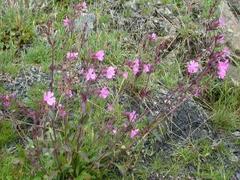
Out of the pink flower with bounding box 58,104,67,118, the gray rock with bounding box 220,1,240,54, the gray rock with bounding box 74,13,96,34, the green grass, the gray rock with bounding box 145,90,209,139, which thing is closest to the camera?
the pink flower with bounding box 58,104,67,118

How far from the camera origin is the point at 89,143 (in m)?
2.87

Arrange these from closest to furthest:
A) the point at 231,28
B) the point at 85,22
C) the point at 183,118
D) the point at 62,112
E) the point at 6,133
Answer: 1. the point at 62,112
2. the point at 6,133
3. the point at 183,118
4. the point at 85,22
5. the point at 231,28

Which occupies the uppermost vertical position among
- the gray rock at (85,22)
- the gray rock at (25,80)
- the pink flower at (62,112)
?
the pink flower at (62,112)

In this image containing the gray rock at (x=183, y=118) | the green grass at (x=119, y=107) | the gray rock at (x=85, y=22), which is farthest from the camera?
the gray rock at (x=85, y=22)

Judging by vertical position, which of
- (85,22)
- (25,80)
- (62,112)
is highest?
(62,112)

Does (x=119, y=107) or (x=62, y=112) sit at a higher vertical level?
(x=62, y=112)

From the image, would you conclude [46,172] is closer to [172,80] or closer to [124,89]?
[124,89]

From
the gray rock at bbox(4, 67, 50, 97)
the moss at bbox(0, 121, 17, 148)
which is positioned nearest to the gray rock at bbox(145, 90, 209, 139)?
the gray rock at bbox(4, 67, 50, 97)

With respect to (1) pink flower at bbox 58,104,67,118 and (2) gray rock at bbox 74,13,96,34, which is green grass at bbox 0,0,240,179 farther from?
(1) pink flower at bbox 58,104,67,118

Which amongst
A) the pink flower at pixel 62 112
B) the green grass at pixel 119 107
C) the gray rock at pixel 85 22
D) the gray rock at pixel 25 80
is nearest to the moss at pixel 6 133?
the green grass at pixel 119 107

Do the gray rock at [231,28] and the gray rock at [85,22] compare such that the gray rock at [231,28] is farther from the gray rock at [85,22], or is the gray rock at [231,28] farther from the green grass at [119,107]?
the gray rock at [85,22]

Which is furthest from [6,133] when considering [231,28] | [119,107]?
[231,28]

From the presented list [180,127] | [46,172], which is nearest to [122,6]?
[180,127]

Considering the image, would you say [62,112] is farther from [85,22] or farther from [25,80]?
[85,22]
